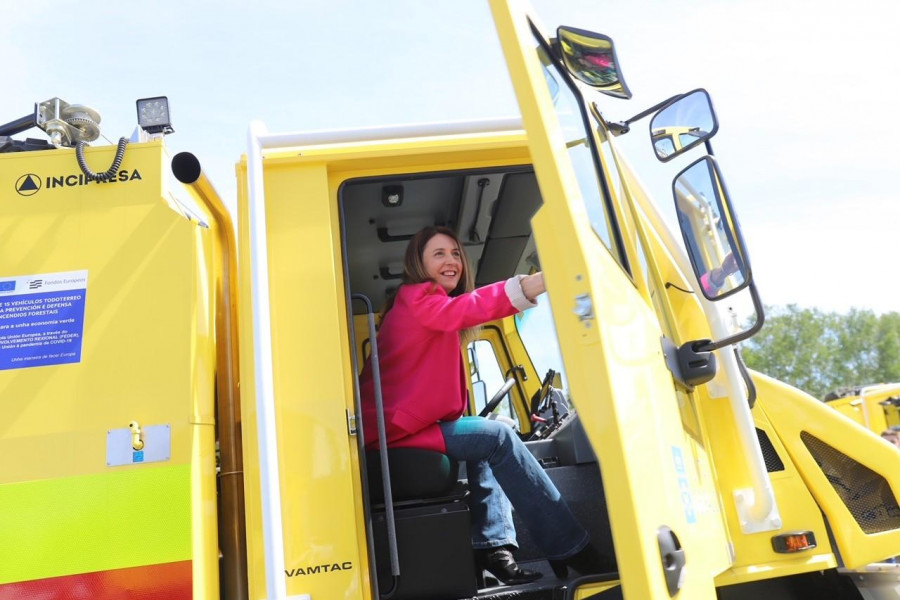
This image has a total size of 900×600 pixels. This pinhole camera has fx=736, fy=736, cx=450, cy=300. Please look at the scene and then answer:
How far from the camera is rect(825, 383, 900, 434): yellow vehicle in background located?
11.1 m

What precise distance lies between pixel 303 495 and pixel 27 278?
1.09m

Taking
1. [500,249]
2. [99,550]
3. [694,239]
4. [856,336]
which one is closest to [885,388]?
[500,249]

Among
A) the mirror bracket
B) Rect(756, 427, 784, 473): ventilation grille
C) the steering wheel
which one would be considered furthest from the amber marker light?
the steering wheel

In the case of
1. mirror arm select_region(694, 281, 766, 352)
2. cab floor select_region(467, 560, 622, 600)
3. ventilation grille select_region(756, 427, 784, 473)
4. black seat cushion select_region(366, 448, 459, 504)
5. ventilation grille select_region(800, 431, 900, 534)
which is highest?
mirror arm select_region(694, 281, 766, 352)

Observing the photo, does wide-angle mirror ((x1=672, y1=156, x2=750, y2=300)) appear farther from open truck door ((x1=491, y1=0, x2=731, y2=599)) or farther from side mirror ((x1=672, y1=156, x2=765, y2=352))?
open truck door ((x1=491, y1=0, x2=731, y2=599))

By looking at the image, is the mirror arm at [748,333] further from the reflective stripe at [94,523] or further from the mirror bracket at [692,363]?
the reflective stripe at [94,523]

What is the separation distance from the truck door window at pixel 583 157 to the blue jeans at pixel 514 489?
795mm

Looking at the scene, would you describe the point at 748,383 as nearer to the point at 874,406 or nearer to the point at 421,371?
the point at 421,371

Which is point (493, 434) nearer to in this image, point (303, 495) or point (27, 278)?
point (303, 495)

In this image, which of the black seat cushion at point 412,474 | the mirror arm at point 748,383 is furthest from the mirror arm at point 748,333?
the black seat cushion at point 412,474

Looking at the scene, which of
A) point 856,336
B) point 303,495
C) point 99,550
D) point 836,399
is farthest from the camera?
point 856,336

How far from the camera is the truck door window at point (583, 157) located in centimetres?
203

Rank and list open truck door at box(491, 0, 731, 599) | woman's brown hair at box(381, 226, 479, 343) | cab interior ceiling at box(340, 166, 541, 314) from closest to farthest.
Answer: open truck door at box(491, 0, 731, 599), woman's brown hair at box(381, 226, 479, 343), cab interior ceiling at box(340, 166, 541, 314)

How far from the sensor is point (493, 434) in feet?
8.30
